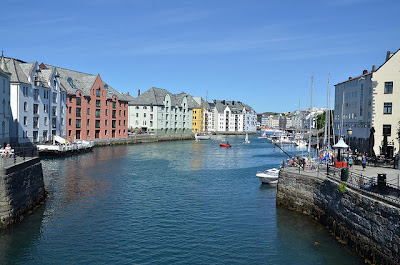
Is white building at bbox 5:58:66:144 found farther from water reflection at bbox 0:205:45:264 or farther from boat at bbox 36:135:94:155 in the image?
water reflection at bbox 0:205:45:264

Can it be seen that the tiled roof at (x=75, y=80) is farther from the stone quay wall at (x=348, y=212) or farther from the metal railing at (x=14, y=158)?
the stone quay wall at (x=348, y=212)

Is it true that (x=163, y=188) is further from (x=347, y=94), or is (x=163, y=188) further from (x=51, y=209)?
(x=347, y=94)

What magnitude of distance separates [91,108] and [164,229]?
7904cm

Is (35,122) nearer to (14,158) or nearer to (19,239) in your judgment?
(14,158)

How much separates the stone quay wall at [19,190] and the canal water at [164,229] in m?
0.77

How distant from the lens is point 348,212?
23.2 meters

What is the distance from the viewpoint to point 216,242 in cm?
2445

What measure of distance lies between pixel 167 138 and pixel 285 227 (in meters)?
109

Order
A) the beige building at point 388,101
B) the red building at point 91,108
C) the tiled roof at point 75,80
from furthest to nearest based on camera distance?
the tiled roof at point 75,80
the red building at point 91,108
the beige building at point 388,101

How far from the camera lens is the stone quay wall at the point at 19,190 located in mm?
24281

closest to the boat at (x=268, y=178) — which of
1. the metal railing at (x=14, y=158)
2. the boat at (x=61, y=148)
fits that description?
the metal railing at (x=14, y=158)

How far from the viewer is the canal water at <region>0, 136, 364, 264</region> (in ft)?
72.0

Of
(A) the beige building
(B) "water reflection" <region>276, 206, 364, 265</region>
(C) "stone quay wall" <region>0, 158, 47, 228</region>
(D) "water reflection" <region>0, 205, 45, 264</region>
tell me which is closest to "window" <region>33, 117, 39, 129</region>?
(C) "stone quay wall" <region>0, 158, 47, 228</region>

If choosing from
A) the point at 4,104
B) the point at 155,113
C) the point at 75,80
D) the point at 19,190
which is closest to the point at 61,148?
the point at 4,104
